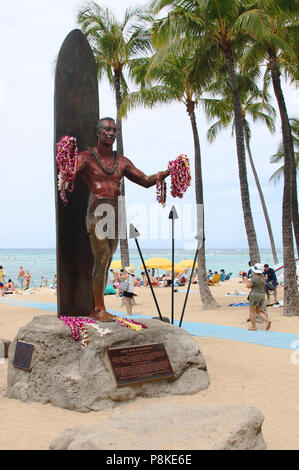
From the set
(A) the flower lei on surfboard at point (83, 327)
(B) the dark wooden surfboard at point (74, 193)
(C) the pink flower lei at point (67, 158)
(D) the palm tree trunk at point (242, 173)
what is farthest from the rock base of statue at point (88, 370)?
(D) the palm tree trunk at point (242, 173)

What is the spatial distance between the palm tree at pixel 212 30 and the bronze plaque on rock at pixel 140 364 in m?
8.08

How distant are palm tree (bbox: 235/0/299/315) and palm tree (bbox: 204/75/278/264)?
334 cm

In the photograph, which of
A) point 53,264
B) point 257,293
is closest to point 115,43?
point 257,293

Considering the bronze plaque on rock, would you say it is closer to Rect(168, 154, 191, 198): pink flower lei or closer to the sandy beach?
the sandy beach

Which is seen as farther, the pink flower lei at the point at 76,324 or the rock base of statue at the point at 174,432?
the pink flower lei at the point at 76,324

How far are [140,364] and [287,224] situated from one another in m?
8.28

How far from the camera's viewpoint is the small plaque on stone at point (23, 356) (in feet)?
16.3

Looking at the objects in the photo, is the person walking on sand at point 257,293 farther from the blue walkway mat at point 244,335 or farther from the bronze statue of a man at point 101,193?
the bronze statue of a man at point 101,193

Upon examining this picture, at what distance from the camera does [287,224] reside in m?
12.1

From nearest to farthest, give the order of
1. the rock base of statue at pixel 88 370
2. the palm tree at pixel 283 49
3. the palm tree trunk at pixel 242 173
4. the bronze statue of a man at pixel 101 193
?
1. the rock base of statue at pixel 88 370
2. the bronze statue of a man at pixel 101 193
3. the palm tree at pixel 283 49
4. the palm tree trunk at pixel 242 173

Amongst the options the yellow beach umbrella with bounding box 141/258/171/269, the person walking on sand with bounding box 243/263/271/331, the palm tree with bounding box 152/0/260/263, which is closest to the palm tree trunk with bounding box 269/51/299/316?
the palm tree with bounding box 152/0/260/263

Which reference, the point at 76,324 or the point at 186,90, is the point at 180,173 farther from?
the point at 186,90

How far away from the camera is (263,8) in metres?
11.8
